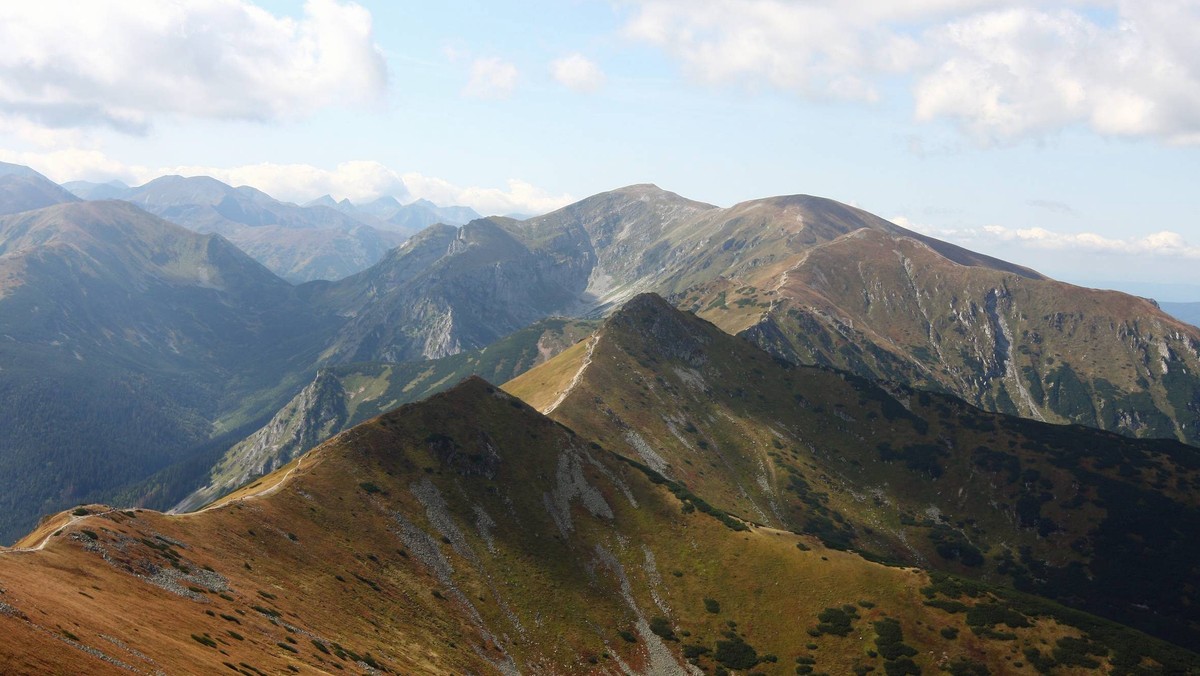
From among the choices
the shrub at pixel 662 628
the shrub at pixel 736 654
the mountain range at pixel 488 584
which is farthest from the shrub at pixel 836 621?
the shrub at pixel 662 628

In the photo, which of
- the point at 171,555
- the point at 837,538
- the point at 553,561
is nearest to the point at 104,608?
the point at 171,555

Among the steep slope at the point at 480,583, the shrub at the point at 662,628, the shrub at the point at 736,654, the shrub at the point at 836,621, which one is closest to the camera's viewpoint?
the steep slope at the point at 480,583

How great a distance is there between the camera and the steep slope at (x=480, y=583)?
65750mm

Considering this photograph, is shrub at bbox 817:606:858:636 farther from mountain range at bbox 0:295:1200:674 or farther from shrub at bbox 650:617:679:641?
shrub at bbox 650:617:679:641

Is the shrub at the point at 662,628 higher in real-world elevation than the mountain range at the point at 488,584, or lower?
lower

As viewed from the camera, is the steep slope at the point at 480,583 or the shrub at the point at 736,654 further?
the shrub at the point at 736,654

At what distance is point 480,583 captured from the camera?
113 m

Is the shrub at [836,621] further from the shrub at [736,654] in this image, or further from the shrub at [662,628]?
the shrub at [662,628]

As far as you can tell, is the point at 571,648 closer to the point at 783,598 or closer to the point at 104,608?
the point at 783,598

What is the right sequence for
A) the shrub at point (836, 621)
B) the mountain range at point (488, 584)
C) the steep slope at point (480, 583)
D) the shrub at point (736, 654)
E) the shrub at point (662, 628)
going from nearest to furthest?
the steep slope at point (480, 583), the mountain range at point (488, 584), the shrub at point (736, 654), the shrub at point (836, 621), the shrub at point (662, 628)

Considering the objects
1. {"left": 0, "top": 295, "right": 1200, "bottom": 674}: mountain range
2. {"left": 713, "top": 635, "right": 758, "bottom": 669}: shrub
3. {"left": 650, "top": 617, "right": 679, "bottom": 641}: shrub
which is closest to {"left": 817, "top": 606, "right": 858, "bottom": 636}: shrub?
{"left": 0, "top": 295, "right": 1200, "bottom": 674}: mountain range

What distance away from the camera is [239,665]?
57.0 m

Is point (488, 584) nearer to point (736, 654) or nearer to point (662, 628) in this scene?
point (662, 628)

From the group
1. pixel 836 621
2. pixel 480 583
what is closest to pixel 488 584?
pixel 480 583
